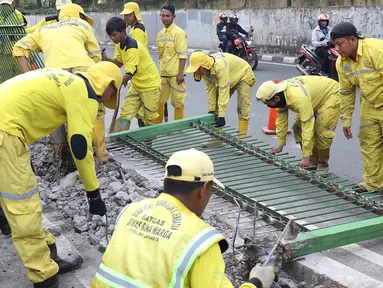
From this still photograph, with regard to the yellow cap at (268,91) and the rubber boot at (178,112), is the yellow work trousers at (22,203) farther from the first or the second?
the rubber boot at (178,112)

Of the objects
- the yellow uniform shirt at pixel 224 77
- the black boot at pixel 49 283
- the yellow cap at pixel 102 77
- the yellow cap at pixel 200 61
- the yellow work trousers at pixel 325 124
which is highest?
the yellow cap at pixel 102 77

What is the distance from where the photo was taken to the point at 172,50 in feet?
25.8

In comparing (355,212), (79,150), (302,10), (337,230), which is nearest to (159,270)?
(79,150)

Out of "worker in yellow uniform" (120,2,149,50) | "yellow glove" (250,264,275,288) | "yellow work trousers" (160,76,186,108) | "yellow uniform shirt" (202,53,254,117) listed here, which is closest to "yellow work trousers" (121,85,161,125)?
"yellow uniform shirt" (202,53,254,117)

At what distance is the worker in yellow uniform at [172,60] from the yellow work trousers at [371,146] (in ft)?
10.4

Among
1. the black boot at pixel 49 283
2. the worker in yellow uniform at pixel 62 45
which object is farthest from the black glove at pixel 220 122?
the black boot at pixel 49 283

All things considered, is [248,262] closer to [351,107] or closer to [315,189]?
[315,189]

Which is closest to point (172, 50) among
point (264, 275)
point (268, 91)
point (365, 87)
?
point (268, 91)

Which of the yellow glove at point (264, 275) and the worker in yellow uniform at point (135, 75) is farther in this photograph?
the worker in yellow uniform at point (135, 75)

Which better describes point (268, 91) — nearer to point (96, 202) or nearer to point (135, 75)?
point (135, 75)

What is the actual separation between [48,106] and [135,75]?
3.39m

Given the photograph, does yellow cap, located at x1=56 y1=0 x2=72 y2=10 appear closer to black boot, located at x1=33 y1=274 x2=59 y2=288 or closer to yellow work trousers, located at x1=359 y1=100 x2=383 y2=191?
yellow work trousers, located at x1=359 y1=100 x2=383 y2=191

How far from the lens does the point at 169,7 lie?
26.0 ft

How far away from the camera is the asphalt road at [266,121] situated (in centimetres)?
637
